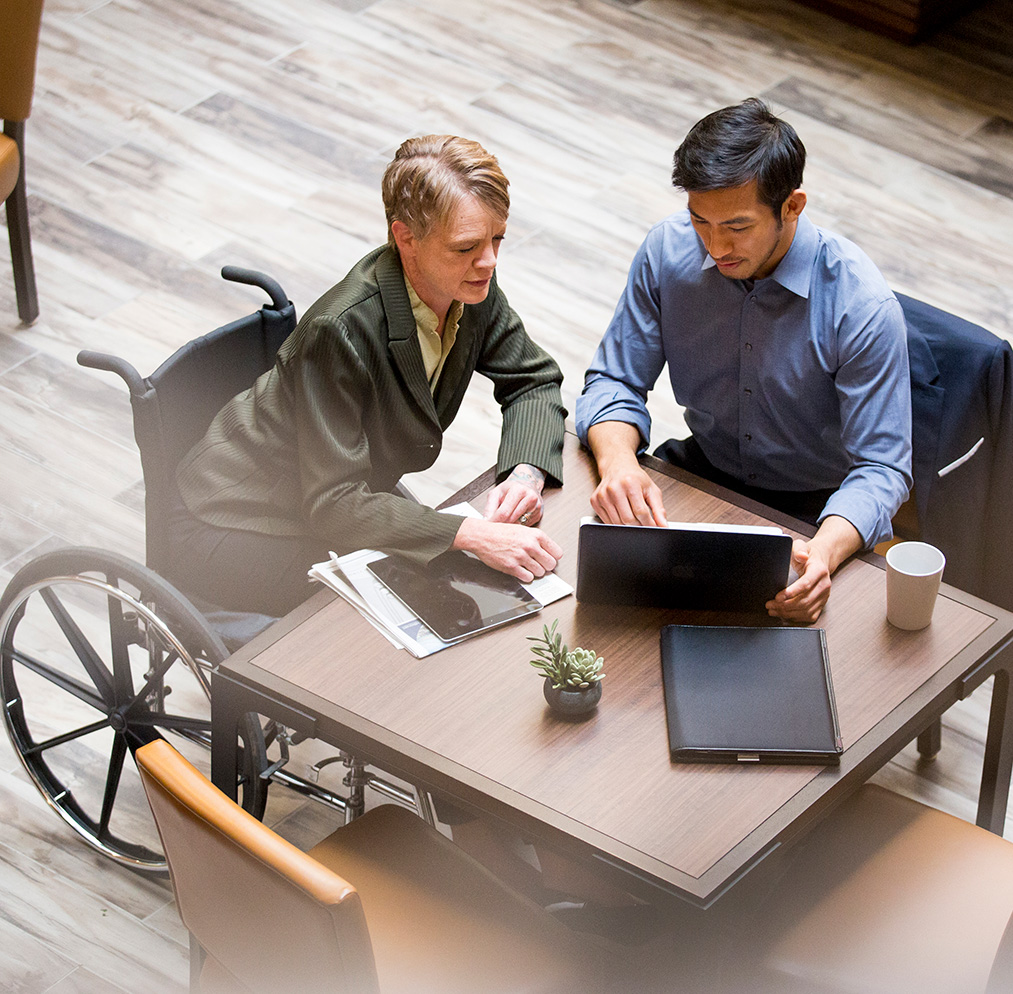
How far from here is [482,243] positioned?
230 centimetres

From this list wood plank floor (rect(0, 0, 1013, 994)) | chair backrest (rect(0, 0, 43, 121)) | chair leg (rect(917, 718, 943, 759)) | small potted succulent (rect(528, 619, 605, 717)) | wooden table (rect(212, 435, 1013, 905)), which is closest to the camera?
wooden table (rect(212, 435, 1013, 905))

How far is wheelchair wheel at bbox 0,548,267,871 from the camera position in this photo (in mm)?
2215

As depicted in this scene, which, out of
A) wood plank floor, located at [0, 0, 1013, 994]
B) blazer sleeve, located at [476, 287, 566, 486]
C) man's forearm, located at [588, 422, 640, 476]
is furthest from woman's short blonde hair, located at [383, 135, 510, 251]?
wood plank floor, located at [0, 0, 1013, 994]

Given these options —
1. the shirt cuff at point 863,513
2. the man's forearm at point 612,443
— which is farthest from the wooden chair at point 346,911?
the shirt cuff at point 863,513

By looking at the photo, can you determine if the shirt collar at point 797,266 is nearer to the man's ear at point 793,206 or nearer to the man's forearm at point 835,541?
the man's ear at point 793,206

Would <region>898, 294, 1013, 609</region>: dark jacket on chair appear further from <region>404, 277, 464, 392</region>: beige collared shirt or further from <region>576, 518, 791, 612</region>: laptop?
<region>404, 277, 464, 392</region>: beige collared shirt

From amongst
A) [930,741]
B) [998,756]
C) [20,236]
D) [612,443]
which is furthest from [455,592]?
[20,236]

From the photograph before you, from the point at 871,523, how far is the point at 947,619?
8.2 inches

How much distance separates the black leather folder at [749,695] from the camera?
1.92 metres

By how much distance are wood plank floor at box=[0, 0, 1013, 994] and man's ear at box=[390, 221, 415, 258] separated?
3.89 ft

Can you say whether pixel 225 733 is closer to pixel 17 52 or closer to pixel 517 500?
pixel 517 500

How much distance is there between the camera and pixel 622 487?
2314 mm

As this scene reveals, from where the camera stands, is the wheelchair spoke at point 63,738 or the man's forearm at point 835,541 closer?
the man's forearm at point 835,541

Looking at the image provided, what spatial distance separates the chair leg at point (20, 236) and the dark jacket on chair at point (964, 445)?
7.57 ft
